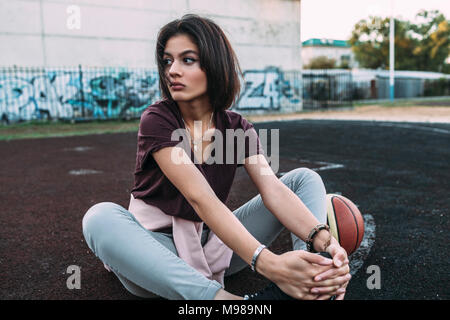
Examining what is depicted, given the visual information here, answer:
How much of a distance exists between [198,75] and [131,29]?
19.3 meters

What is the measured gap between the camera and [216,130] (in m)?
2.27

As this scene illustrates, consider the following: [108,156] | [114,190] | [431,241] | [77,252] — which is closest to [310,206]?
[431,241]

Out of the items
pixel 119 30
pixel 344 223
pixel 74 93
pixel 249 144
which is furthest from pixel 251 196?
pixel 119 30

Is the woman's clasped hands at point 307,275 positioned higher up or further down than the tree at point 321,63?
further down

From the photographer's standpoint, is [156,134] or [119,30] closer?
[156,134]

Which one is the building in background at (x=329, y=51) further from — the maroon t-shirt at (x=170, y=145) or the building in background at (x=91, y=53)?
the maroon t-shirt at (x=170, y=145)

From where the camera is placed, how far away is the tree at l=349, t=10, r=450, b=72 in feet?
175

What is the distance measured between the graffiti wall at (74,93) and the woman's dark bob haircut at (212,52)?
47.6ft

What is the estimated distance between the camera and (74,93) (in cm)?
1905

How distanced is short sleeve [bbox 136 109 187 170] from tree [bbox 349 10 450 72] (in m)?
55.6

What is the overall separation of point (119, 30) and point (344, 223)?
62.7 ft

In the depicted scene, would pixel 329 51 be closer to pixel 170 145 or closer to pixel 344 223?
pixel 344 223

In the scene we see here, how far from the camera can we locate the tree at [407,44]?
175 feet

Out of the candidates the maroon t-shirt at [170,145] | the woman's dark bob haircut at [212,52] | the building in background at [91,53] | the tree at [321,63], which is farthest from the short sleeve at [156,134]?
the tree at [321,63]
